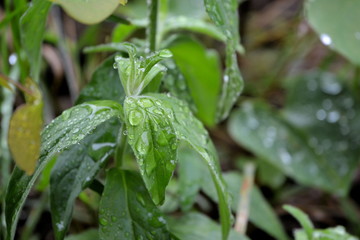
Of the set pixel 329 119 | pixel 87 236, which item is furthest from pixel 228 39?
pixel 329 119

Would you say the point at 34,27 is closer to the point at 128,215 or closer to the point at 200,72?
the point at 128,215

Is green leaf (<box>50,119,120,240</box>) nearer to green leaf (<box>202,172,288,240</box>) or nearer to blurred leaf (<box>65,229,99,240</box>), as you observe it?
blurred leaf (<box>65,229,99,240</box>)

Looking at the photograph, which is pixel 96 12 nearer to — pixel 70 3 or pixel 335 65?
pixel 70 3

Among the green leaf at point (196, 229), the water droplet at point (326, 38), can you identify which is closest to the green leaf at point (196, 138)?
the green leaf at point (196, 229)

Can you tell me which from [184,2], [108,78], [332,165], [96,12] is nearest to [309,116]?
[332,165]

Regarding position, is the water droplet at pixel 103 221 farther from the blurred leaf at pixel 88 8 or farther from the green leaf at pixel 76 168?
the blurred leaf at pixel 88 8

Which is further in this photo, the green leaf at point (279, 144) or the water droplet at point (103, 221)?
the green leaf at point (279, 144)
